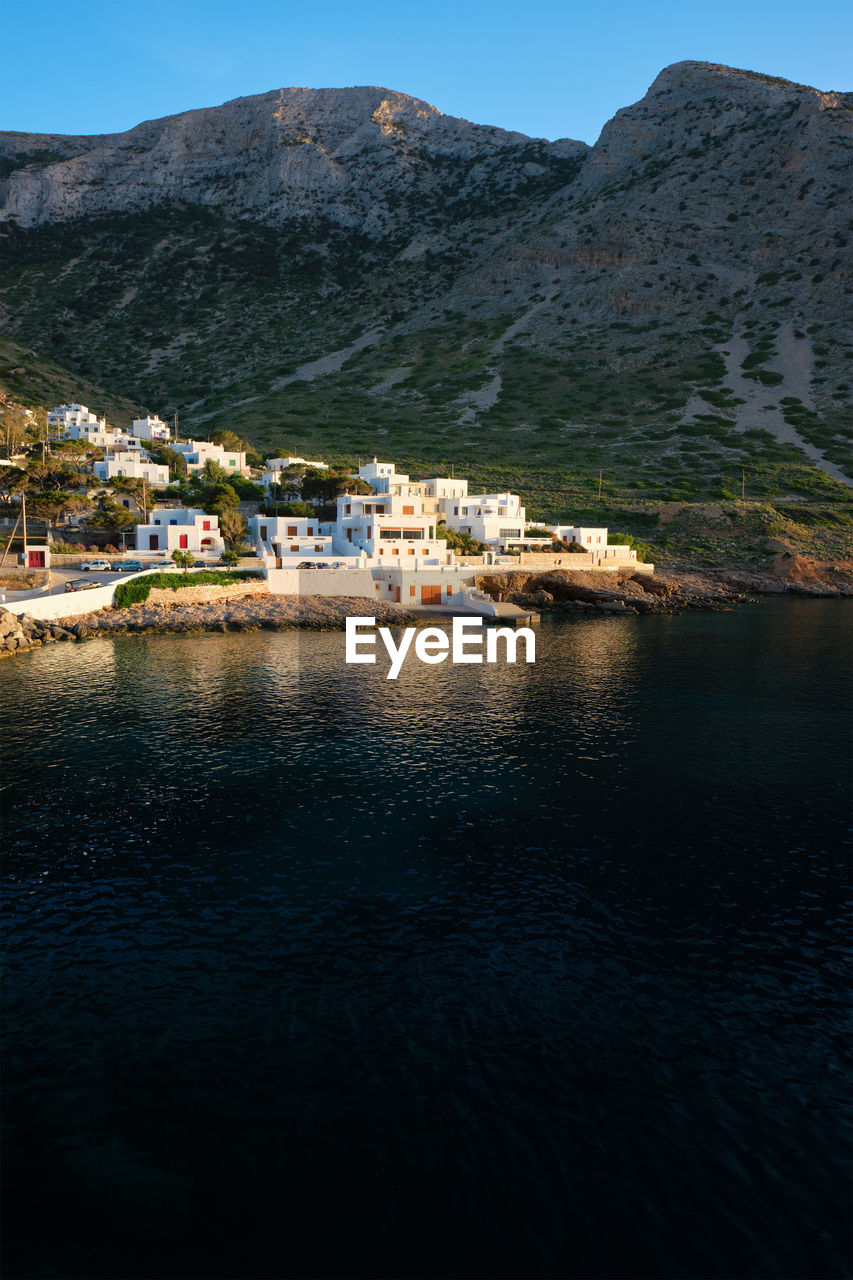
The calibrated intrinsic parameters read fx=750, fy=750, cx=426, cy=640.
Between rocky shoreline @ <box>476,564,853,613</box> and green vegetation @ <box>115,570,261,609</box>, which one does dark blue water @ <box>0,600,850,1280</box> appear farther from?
rocky shoreline @ <box>476,564,853,613</box>

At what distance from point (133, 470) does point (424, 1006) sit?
337ft

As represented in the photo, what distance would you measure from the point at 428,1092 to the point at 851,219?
237 meters

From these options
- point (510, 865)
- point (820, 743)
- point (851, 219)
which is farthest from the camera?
point (851, 219)

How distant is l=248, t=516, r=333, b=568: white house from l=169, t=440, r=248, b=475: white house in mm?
25516

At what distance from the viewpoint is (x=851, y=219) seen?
191m

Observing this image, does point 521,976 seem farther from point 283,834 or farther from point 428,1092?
point 283,834

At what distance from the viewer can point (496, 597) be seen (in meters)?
92.8

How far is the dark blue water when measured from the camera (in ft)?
43.4

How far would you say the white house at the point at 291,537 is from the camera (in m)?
95.0

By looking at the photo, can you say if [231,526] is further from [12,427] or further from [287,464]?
[12,427]

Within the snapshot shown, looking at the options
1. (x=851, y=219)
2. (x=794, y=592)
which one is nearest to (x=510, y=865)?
(x=794, y=592)

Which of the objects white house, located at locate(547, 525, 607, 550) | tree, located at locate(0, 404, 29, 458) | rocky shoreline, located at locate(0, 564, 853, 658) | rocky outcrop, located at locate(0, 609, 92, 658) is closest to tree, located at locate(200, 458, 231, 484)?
tree, located at locate(0, 404, 29, 458)

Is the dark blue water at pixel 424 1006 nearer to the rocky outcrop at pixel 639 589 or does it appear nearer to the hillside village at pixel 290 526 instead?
the hillside village at pixel 290 526

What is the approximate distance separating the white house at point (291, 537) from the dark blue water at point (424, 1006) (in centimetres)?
5716
